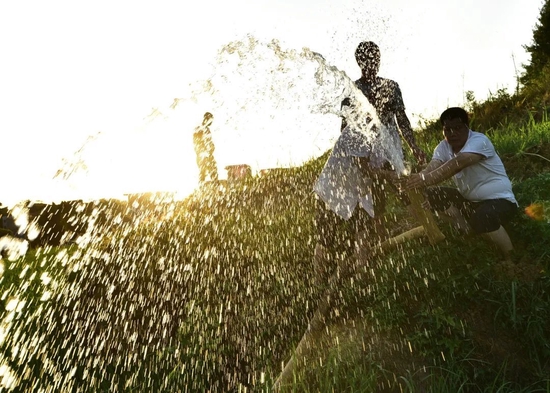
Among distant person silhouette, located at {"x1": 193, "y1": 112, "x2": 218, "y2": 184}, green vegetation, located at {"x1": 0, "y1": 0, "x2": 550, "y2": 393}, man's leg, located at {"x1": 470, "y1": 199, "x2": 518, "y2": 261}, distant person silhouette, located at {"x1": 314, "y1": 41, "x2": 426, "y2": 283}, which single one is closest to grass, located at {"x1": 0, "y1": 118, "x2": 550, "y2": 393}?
green vegetation, located at {"x1": 0, "y1": 0, "x2": 550, "y2": 393}

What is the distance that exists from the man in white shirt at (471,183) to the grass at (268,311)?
0.68 feet

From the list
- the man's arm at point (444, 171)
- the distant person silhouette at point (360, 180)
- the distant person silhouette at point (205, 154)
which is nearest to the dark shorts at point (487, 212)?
the man's arm at point (444, 171)

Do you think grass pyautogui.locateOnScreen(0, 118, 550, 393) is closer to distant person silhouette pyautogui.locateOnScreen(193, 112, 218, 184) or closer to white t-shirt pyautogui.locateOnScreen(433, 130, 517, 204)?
white t-shirt pyautogui.locateOnScreen(433, 130, 517, 204)

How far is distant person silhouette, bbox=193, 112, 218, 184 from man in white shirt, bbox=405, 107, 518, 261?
3.97m

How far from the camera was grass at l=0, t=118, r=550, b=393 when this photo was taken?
112 inches

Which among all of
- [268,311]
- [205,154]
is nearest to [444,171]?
[268,311]

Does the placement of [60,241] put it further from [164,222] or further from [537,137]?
[537,137]

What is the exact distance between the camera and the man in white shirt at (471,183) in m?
3.13

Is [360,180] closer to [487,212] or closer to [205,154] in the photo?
[487,212]

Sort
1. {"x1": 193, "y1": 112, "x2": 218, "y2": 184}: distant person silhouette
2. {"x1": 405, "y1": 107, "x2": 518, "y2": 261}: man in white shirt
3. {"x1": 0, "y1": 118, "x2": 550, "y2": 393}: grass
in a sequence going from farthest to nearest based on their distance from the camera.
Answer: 1. {"x1": 193, "y1": 112, "x2": 218, "y2": 184}: distant person silhouette
2. {"x1": 405, "y1": 107, "x2": 518, "y2": 261}: man in white shirt
3. {"x1": 0, "y1": 118, "x2": 550, "y2": 393}: grass

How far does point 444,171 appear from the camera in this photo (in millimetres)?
3107

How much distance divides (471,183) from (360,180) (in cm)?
85

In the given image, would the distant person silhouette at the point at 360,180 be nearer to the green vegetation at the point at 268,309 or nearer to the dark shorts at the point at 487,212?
the green vegetation at the point at 268,309

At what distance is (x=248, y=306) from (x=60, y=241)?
4.97 metres
